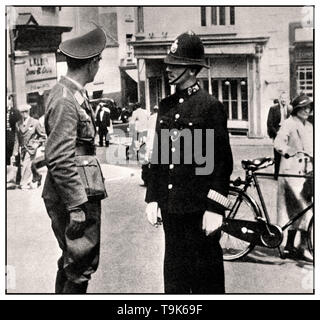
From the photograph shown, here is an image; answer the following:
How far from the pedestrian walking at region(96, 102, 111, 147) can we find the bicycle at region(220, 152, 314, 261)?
945 mm

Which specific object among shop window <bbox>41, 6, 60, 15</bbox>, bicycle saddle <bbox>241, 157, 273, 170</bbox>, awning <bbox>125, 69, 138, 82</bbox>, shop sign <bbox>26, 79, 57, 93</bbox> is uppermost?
shop window <bbox>41, 6, 60, 15</bbox>

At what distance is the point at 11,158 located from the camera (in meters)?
4.02

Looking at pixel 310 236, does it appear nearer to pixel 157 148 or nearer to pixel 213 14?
pixel 157 148

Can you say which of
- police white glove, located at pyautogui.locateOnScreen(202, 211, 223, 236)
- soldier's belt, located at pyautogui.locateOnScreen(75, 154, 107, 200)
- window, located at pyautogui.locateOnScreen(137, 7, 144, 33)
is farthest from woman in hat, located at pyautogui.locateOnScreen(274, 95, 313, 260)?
soldier's belt, located at pyautogui.locateOnScreen(75, 154, 107, 200)

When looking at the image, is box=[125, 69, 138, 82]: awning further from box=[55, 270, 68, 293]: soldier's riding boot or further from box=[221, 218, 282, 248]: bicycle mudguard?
box=[55, 270, 68, 293]: soldier's riding boot

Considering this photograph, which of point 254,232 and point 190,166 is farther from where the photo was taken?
point 254,232

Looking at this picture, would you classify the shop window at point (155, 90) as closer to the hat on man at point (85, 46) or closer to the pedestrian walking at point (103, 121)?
the pedestrian walking at point (103, 121)

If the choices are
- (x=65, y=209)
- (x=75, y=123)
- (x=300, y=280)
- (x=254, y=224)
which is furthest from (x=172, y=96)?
(x=300, y=280)

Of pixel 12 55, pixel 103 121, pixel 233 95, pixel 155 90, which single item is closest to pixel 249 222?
pixel 233 95

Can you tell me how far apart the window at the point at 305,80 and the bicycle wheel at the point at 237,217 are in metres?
0.81

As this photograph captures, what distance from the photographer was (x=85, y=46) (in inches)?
134

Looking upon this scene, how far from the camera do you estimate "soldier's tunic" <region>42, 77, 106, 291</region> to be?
320 centimetres

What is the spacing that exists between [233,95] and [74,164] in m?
1.24
